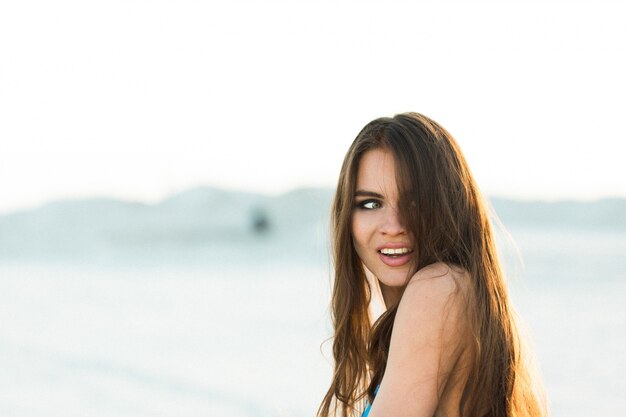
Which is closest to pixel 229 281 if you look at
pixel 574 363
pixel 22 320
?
pixel 22 320

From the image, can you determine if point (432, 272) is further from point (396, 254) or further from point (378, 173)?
point (378, 173)

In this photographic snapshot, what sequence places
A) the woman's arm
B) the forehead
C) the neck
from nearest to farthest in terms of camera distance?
the woman's arm < the forehead < the neck

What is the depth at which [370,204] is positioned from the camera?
2285 millimetres

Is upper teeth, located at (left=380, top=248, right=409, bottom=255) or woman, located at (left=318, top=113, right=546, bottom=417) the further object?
upper teeth, located at (left=380, top=248, right=409, bottom=255)

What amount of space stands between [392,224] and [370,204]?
0.11 m

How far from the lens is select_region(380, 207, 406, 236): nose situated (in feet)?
7.20

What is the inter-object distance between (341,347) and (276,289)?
400 inches

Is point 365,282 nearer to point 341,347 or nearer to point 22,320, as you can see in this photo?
point 341,347

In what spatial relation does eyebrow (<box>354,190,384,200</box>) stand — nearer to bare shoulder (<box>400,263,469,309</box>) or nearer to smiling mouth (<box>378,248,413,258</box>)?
smiling mouth (<box>378,248,413,258</box>)

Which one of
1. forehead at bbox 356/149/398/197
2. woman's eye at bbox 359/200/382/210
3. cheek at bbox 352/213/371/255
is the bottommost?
cheek at bbox 352/213/371/255

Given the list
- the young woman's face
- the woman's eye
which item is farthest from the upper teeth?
the woman's eye

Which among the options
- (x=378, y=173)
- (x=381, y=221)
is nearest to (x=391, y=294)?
(x=381, y=221)

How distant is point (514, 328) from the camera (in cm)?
220

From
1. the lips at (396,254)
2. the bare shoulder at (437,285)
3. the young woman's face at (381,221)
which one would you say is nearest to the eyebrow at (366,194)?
the young woman's face at (381,221)
